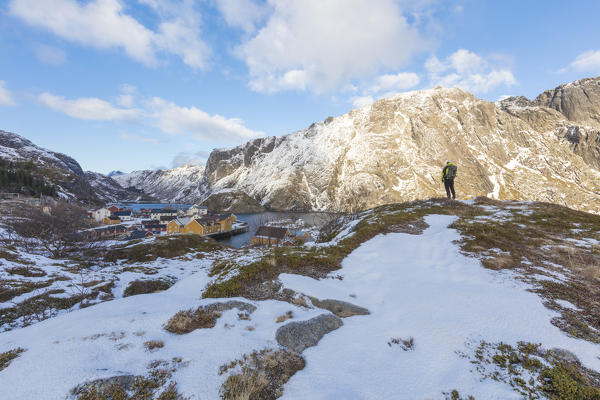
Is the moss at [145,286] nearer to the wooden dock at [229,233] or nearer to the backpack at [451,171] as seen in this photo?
the backpack at [451,171]

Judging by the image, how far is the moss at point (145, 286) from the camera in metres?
15.9

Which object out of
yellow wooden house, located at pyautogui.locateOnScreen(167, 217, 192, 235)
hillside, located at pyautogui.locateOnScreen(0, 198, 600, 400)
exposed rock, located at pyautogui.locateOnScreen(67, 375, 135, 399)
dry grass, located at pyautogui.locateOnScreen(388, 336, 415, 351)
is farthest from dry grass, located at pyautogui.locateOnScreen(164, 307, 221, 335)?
yellow wooden house, located at pyautogui.locateOnScreen(167, 217, 192, 235)

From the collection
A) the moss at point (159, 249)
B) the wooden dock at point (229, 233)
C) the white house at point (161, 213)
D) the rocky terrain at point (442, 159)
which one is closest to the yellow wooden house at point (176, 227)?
the wooden dock at point (229, 233)

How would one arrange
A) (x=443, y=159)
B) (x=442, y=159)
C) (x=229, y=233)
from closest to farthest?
(x=229, y=233), (x=443, y=159), (x=442, y=159)

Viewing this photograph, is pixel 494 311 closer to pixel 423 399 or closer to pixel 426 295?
pixel 426 295

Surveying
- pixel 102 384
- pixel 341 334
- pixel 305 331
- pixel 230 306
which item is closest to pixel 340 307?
pixel 341 334

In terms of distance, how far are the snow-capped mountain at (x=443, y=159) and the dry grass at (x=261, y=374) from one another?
148m

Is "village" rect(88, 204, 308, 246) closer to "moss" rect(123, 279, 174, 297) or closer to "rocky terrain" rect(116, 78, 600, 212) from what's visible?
"moss" rect(123, 279, 174, 297)

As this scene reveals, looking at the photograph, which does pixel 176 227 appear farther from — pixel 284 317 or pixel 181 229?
pixel 284 317

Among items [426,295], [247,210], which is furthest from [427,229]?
[247,210]

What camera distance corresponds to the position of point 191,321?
6402 mm

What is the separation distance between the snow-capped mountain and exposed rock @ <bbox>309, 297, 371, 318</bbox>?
144519 mm

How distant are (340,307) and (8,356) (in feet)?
26.8

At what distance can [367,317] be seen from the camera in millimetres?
7316
